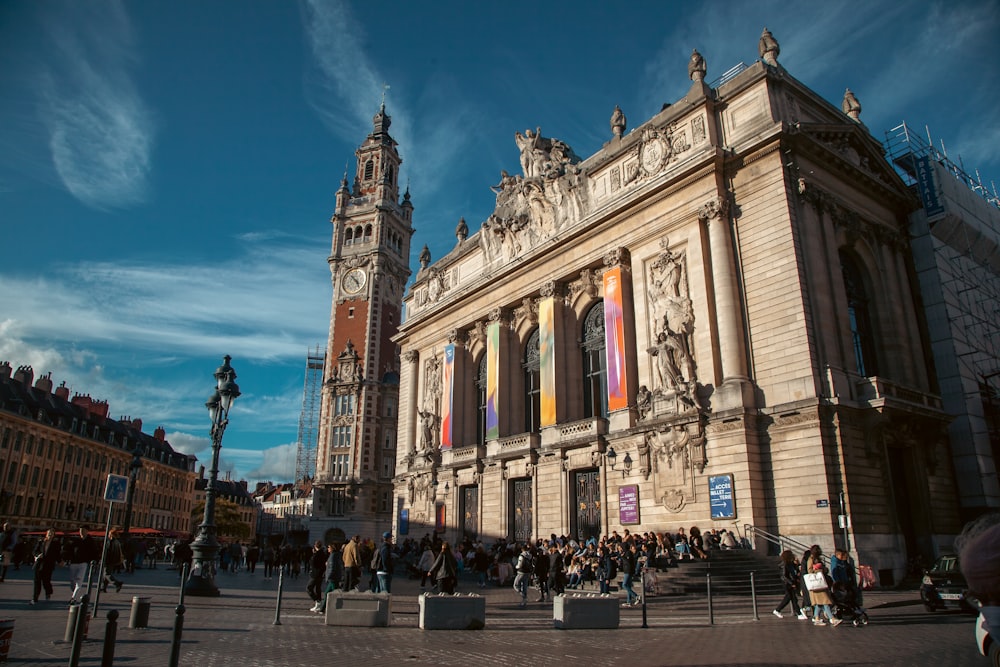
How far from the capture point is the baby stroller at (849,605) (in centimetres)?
1388

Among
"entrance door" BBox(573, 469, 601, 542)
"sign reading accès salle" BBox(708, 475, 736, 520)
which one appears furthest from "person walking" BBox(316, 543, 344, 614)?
"entrance door" BBox(573, 469, 601, 542)

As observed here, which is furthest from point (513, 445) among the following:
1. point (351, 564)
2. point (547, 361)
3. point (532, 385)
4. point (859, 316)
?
point (351, 564)

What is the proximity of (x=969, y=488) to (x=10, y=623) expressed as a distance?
30959 mm

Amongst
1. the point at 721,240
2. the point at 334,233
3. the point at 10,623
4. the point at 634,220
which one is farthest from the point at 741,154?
the point at 334,233

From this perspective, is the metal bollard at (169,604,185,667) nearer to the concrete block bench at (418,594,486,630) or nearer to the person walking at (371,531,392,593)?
the concrete block bench at (418,594,486,630)

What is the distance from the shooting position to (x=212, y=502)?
19.3 meters

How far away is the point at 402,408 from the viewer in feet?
157

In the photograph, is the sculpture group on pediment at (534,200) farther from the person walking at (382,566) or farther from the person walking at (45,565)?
the person walking at (45,565)

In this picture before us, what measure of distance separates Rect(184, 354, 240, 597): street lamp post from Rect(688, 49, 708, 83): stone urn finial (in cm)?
2321

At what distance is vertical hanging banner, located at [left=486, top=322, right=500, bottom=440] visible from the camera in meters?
37.2

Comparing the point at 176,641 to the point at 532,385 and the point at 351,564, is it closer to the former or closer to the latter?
the point at 351,564

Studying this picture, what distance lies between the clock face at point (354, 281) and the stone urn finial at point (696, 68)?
47601 millimetres

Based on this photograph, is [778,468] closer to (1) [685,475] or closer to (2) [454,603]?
(1) [685,475]

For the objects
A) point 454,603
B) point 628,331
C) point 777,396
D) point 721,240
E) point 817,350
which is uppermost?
point 721,240
